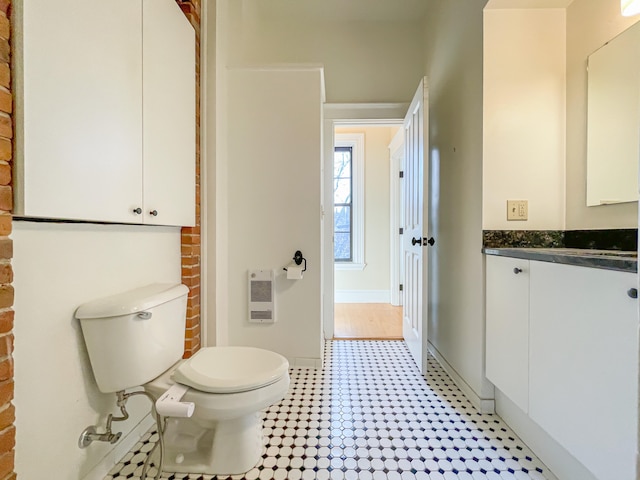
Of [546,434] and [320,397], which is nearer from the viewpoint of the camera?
[546,434]

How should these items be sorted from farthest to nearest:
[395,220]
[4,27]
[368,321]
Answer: [395,220]
[368,321]
[4,27]

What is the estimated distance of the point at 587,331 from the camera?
0.97 metres

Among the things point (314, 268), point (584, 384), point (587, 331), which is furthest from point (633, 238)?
point (314, 268)

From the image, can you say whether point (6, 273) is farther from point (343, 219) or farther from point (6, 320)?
point (343, 219)

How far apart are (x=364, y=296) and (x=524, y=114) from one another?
2.97m

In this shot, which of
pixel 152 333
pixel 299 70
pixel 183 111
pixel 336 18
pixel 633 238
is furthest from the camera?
pixel 336 18

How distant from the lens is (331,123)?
8.68 feet

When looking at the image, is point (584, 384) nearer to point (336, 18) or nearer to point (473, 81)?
point (473, 81)

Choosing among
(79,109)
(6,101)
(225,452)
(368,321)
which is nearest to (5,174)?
(6,101)

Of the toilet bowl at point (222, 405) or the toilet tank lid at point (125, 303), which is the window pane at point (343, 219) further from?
the toilet tank lid at point (125, 303)

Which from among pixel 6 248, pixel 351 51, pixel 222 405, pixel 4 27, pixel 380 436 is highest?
pixel 351 51

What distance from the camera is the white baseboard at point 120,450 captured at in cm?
112

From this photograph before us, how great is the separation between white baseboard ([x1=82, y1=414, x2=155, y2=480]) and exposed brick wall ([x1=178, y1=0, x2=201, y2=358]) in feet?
1.25

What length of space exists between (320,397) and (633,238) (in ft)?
5.46
